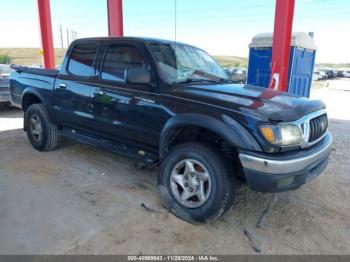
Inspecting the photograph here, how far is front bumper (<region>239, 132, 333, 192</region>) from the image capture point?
8.32 ft

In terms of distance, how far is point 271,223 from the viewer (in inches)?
119

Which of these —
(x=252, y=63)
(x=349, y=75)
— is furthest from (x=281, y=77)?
(x=349, y=75)

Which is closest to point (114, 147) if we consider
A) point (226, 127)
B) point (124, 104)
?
point (124, 104)

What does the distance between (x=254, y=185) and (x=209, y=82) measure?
5.00 ft

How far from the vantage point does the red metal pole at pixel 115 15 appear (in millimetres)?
7977

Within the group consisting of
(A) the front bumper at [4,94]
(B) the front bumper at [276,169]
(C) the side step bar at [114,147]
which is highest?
(B) the front bumper at [276,169]

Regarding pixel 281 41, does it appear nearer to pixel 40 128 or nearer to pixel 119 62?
pixel 119 62

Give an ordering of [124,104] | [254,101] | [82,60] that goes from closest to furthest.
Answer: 1. [254,101]
2. [124,104]
3. [82,60]

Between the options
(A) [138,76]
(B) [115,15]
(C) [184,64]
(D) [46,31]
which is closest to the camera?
(A) [138,76]

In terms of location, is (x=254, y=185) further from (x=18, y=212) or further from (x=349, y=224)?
(x=18, y=212)

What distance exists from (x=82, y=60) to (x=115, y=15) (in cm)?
428

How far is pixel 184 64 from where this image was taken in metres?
3.66

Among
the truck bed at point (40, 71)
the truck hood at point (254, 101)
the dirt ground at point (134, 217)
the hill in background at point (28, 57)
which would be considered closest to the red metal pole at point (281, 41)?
the dirt ground at point (134, 217)

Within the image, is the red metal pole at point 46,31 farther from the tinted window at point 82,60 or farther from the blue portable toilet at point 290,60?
the blue portable toilet at point 290,60
